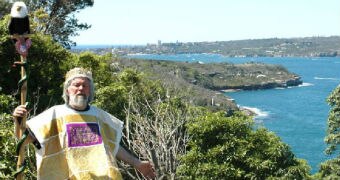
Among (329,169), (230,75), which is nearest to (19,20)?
(329,169)

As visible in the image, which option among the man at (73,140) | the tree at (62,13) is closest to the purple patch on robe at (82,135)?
the man at (73,140)

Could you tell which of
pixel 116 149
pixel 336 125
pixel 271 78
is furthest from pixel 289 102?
pixel 116 149

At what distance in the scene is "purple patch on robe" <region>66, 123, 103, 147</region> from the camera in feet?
10.2

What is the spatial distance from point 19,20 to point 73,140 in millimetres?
839

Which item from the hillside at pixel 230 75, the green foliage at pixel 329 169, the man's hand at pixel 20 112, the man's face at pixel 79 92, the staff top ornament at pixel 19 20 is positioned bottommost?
the hillside at pixel 230 75

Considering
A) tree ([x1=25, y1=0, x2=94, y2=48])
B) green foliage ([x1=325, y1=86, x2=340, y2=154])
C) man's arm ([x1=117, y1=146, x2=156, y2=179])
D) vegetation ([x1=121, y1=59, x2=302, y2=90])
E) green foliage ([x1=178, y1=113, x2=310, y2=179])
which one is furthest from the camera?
vegetation ([x1=121, y1=59, x2=302, y2=90])

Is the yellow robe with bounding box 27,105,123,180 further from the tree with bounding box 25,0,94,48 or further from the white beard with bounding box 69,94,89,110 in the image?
the tree with bounding box 25,0,94,48

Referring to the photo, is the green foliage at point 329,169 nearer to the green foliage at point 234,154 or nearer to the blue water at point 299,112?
the green foliage at point 234,154

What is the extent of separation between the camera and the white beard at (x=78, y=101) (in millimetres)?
3127

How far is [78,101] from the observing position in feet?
10.3

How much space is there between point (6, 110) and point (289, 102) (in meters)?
73.9

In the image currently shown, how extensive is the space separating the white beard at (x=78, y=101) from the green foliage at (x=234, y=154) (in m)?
6.04

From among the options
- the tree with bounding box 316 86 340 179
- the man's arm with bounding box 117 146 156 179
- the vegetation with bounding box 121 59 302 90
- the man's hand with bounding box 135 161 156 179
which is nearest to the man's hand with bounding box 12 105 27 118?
the man's arm with bounding box 117 146 156 179

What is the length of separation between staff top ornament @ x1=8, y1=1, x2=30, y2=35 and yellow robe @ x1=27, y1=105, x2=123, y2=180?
21.6 inches
